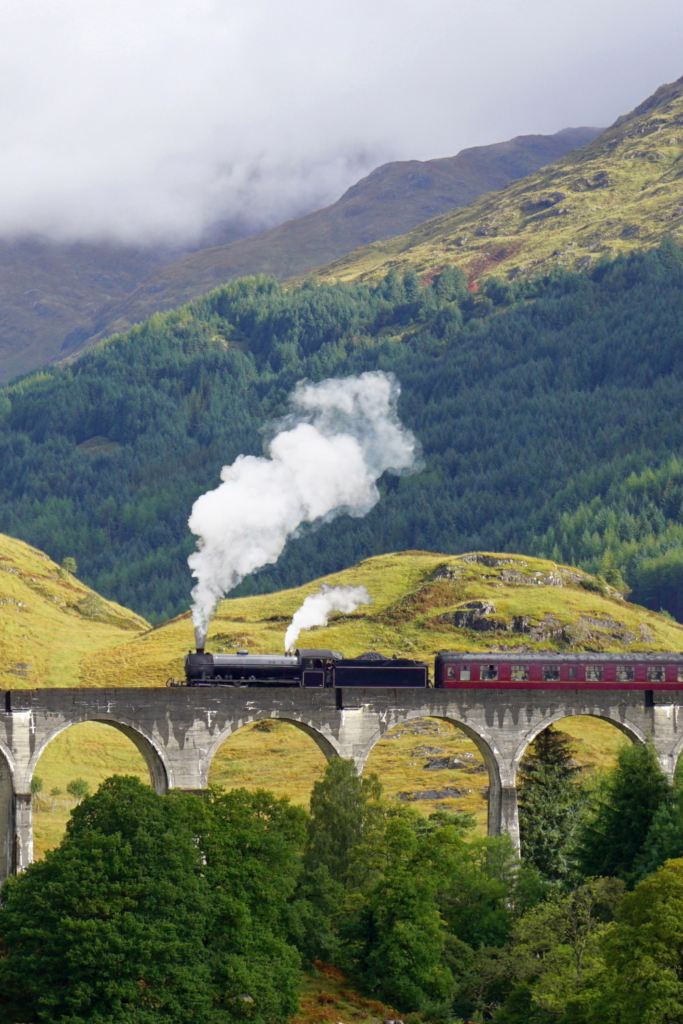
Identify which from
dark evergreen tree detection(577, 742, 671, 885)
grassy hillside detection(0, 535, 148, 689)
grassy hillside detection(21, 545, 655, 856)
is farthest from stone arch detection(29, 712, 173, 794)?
grassy hillside detection(0, 535, 148, 689)

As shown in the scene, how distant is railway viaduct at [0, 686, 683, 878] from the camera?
80188 mm

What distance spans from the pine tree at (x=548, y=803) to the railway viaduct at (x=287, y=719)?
1.03 m

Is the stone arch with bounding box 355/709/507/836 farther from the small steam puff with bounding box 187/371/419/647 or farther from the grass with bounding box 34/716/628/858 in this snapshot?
the grass with bounding box 34/716/628/858

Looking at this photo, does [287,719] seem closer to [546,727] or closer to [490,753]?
[490,753]

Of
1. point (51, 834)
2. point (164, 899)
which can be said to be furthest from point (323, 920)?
point (51, 834)

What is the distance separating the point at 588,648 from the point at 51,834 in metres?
68.7

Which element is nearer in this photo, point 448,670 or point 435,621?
point 448,670

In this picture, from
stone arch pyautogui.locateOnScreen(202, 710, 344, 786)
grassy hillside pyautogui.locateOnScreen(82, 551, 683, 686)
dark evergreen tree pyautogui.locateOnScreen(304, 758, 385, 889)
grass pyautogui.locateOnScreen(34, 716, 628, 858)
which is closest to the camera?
dark evergreen tree pyautogui.locateOnScreen(304, 758, 385, 889)

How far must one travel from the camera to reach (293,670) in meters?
86.9

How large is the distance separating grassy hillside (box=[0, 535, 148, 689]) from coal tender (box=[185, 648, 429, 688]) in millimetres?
58607

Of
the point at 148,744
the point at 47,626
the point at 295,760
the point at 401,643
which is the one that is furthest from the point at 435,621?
the point at 148,744

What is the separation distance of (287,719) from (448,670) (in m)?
11.3

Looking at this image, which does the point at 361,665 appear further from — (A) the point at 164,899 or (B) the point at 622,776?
(A) the point at 164,899

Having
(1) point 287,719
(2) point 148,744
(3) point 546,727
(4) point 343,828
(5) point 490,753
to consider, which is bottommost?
(4) point 343,828
